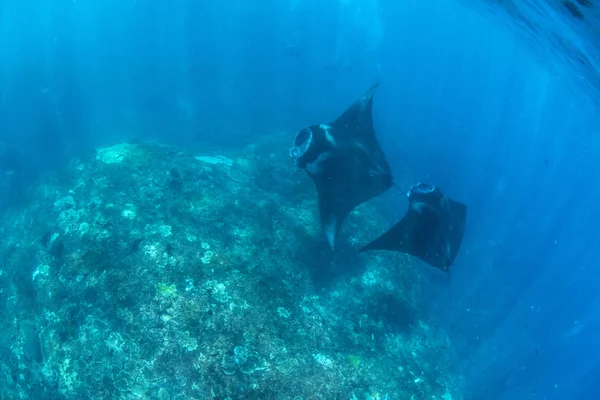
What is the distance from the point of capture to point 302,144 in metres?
7.79

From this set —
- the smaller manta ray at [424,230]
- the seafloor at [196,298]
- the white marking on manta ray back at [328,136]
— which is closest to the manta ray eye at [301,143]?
the white marking on manta ray back at [328,136]

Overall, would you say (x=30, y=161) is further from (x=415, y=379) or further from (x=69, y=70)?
(x=415, y=379)

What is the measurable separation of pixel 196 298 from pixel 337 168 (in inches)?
155

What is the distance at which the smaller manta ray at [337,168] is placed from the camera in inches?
A: 307

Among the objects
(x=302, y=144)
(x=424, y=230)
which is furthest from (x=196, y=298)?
(x=424, y=230)

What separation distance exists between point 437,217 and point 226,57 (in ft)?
112

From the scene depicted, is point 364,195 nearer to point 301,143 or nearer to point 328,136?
point 328,136

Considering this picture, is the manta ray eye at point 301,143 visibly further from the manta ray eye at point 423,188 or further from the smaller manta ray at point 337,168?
the manta ray eye at point 423,188

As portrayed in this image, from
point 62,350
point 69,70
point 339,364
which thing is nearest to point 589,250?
point 339,364

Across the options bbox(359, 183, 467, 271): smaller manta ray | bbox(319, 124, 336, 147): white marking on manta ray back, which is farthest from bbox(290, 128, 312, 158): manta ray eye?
bbox(359, 183, 467, 271): smaller manta ray

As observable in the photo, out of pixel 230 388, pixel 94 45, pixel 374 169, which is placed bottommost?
pixel 94 45

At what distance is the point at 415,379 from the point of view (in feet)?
29.2

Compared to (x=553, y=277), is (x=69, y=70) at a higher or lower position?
lower

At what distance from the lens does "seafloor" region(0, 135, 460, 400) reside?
6676 mm
